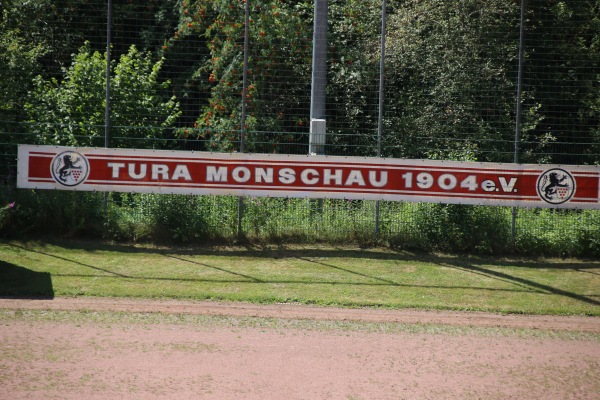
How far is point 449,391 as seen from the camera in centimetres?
729

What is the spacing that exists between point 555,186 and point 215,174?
5987 millimetres

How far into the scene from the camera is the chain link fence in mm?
13805

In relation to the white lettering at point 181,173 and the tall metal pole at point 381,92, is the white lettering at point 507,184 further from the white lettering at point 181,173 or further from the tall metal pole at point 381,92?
the white lettering at point 181,173

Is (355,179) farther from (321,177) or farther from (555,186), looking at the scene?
(555,186)

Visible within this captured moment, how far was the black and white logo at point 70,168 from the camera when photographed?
13.4 metres

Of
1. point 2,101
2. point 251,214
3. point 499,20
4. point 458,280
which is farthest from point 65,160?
point 499,20

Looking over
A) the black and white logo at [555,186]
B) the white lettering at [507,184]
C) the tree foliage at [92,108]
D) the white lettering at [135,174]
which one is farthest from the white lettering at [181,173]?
the black and white logo at [555,186]

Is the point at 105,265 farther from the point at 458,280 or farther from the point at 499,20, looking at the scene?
the point at 499,20

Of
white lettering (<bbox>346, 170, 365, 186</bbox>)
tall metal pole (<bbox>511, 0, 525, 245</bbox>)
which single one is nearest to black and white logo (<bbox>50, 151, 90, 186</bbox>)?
white lettering (<bbox>346, 170, 365, 186</bbox>)

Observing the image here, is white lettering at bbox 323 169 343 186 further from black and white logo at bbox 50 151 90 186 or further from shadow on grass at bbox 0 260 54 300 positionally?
shadow on grass at bbox 0 260 54 300

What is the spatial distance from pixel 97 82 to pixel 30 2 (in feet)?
6.45

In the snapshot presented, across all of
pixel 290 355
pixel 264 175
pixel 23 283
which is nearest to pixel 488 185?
pixel 264 175

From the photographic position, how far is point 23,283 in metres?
11.2

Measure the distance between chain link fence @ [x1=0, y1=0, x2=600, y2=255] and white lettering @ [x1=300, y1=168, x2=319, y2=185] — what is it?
0.57 m
